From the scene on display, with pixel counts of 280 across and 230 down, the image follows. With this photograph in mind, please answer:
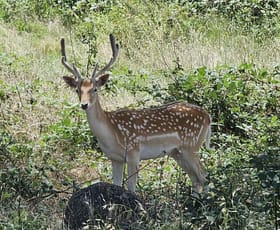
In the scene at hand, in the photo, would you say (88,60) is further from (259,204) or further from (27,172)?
(259,204)

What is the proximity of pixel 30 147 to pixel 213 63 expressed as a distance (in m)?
3.96

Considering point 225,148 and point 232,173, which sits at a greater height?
point 232,173

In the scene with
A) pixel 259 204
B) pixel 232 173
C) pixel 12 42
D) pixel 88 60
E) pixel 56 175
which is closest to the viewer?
pixel 259 204

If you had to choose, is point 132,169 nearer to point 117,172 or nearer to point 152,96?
point 117,172

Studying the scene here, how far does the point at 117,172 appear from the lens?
8586 mm

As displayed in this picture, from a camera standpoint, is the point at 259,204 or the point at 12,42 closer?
the point at 259,204

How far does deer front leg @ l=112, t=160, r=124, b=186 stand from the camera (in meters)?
8.55

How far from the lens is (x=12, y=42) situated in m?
13.6

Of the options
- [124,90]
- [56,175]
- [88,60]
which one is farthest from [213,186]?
[88,60]

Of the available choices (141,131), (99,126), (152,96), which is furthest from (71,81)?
(152,96)

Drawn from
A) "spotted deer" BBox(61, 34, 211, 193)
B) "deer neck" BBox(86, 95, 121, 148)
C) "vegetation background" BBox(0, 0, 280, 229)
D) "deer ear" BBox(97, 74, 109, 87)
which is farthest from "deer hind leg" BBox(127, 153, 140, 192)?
"deer ear" BBox(97, 74, 109, 87)

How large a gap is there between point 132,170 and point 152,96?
247 cm

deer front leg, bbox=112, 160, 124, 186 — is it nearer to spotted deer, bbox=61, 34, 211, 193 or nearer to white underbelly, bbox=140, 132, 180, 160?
spotted deer, bbox=61, 34, 211, 193

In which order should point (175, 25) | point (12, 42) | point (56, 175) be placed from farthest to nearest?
point (175, 25) < point (12, 42) < point (56, 175)
